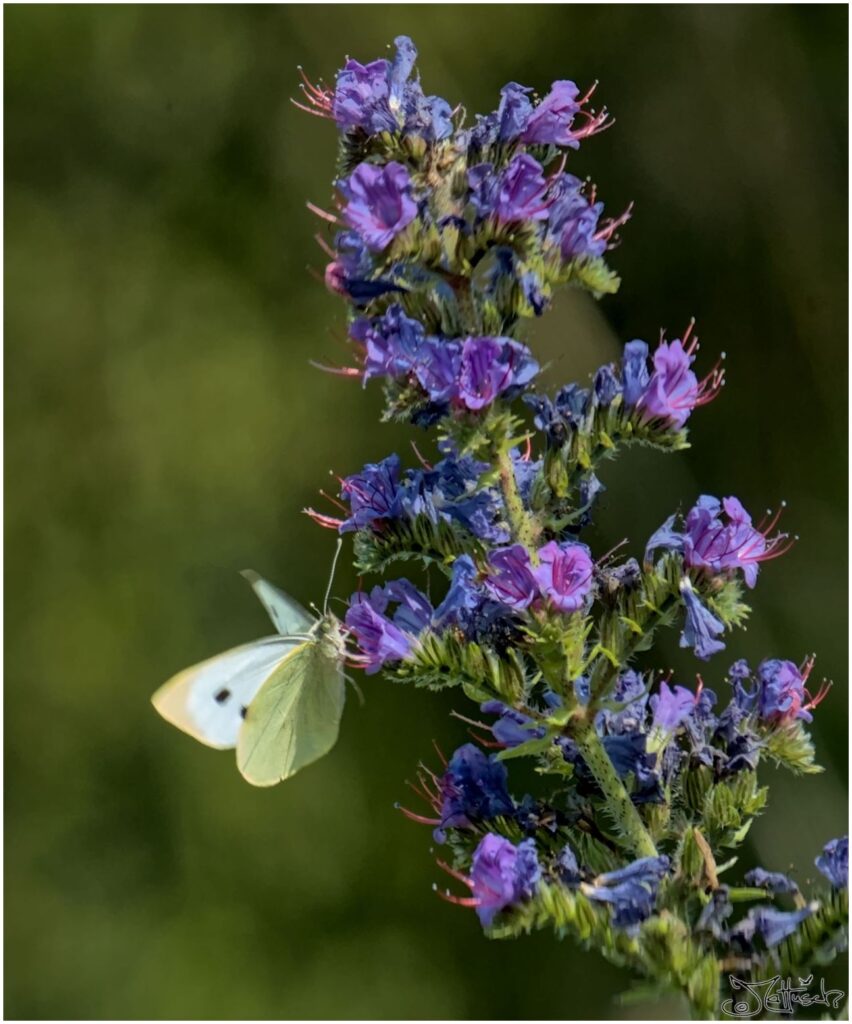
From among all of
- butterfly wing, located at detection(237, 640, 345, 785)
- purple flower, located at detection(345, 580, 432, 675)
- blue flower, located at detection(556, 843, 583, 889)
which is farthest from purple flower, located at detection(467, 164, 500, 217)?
butterfly wing, located at detection(237, 640, 345, 785)

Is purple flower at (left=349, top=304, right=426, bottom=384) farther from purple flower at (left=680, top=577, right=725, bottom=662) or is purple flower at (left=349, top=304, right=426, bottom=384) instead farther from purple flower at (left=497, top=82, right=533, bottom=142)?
purple flower at (left=680, top=577, right=725, bottom=662)

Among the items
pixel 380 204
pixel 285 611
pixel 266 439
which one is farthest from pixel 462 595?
pixel 266 439

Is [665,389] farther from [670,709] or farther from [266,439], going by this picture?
[266,439]

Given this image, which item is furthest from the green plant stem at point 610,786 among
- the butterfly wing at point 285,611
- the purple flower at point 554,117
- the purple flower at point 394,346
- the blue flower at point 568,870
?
the butterfly wing at point 285,611

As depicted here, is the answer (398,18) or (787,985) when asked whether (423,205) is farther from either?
(398,18)

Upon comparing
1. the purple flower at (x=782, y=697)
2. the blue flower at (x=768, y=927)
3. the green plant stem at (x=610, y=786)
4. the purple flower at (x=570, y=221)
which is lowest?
the blue flower at (x=768, y=927)

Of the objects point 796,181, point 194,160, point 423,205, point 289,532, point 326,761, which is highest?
point 194,160

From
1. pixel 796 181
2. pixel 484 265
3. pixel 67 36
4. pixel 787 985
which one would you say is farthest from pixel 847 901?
pixel 67 36

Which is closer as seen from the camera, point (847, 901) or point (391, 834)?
point (847, 901)

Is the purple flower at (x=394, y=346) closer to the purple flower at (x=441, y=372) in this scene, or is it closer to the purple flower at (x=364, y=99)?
the purple flower at (x=441, y=372)
